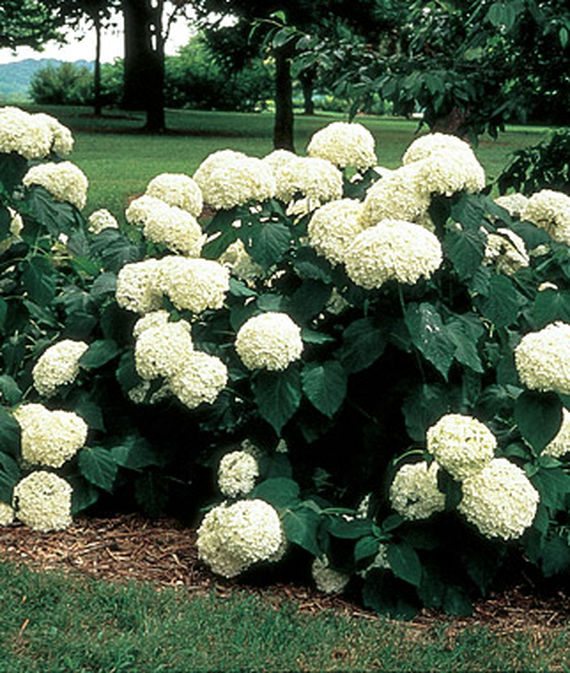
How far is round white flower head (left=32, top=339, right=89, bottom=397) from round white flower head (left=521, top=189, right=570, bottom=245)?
1976mm

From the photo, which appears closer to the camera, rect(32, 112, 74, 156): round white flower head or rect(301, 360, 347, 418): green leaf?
rect(301, 360, 347, 418): green leaf

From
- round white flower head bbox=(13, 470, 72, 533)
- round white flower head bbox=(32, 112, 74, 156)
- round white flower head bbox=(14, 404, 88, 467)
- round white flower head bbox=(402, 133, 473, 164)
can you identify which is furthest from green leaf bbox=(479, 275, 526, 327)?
round white flower head bbox=(32, 112, 74, 156)

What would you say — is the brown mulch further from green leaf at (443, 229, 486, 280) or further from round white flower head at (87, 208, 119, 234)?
round white flower head at (87, 208, 119, 234)

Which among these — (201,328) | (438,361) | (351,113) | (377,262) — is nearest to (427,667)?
(438,361)

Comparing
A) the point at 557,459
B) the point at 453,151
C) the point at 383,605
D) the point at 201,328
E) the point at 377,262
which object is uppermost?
A: the point at 453,151

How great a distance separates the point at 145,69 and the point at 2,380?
32.9 meters

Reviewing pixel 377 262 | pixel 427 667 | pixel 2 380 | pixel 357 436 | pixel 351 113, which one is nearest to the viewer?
pixel 427 667

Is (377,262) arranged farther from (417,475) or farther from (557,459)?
(557,459)

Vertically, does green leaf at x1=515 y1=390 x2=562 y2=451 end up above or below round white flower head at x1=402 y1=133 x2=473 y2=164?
below

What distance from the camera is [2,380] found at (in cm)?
491

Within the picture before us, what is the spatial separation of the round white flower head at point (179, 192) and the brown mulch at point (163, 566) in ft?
4.54

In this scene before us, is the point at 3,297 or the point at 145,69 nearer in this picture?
the point at 3,297

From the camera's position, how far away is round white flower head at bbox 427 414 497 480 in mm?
3732

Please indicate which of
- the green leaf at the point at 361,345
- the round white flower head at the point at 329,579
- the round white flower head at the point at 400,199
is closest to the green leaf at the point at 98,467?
the round white flower head at the point at 329,579
